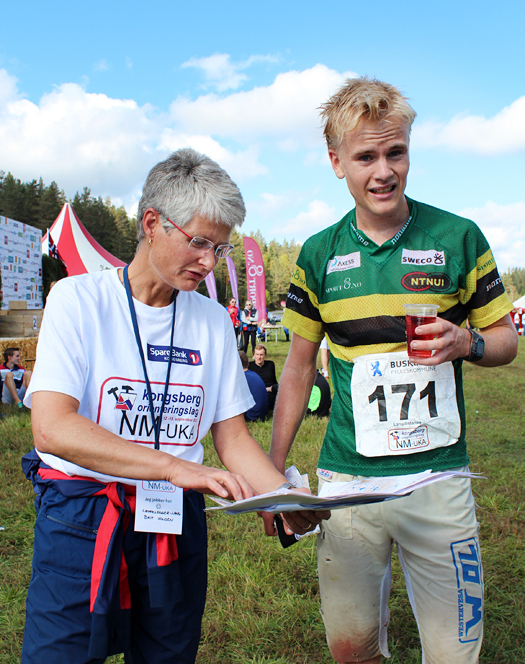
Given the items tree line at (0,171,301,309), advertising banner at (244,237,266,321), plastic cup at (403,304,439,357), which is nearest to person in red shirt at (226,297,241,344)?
advertising banner at (244,237,266,321)

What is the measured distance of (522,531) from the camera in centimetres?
405

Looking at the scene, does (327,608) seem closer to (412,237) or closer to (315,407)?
(412,237)

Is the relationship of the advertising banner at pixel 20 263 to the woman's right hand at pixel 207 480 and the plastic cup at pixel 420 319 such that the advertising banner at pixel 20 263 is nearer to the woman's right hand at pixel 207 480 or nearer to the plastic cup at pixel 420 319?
the woman's right hand at pixel 207 480

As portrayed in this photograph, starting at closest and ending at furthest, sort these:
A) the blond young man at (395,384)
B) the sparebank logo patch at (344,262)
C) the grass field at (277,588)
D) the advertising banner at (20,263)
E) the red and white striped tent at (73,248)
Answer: the blond young man at (395,384), the sparebank logo patch at (344,262), the grass field at (277,588), the red and white striped tent at (73,248), the advertising banner at (20,263)

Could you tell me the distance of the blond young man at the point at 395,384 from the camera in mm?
1839

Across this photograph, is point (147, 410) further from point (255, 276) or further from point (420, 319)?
point (255, 276)

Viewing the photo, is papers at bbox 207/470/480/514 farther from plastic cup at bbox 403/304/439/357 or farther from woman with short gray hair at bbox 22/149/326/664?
plastic cup at bbox 403/304/439/357

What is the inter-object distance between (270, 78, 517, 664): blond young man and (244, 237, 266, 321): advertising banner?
17555 mm

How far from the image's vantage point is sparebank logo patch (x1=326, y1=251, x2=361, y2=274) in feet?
6.72

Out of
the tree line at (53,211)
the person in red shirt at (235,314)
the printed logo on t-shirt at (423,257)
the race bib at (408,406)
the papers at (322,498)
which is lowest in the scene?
the papers at (322,498)

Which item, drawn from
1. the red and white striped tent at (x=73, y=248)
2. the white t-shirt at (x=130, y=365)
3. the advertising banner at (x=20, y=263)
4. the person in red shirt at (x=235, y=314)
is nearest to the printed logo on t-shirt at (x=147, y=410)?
the white t-shirt at (x=130, y=365)

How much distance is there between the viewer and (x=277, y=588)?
11.1 feet

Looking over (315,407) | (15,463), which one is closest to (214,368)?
(15,463)

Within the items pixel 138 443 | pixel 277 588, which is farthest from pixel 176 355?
pixel 277 588
